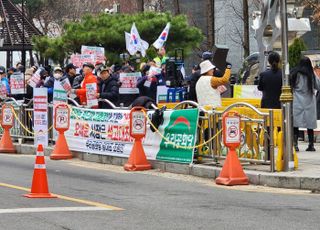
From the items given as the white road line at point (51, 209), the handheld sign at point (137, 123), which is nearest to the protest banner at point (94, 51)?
the handheld sign at point (137, 123)

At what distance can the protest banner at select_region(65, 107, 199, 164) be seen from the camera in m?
15.2

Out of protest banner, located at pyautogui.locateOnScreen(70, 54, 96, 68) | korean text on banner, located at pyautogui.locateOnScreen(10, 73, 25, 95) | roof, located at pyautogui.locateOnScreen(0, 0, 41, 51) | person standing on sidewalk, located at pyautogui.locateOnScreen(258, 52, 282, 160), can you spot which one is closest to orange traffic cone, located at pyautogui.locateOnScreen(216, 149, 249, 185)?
person standing on sidewalk, located at pyautogui.locateOnScreen(258, 52, 282, 160)

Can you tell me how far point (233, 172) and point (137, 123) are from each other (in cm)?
308

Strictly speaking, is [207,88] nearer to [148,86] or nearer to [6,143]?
[148,86]

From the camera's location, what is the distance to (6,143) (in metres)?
20.3

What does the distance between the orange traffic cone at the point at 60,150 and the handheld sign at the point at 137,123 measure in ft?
9.55

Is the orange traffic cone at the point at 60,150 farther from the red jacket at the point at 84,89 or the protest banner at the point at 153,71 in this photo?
the protest banner at the point at 153,71

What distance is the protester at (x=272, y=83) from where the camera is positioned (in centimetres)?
1572

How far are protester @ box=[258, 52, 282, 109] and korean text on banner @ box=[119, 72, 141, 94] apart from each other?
4258 millimetres

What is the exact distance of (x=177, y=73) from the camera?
2195 centimetres

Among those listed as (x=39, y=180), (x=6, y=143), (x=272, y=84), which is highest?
(x=272, y=84)

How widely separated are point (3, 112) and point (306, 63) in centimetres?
816

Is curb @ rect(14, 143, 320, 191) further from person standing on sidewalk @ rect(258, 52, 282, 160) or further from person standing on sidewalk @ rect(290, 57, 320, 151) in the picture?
person standing on sidewalk @ rect(290, 57, 320, 151)

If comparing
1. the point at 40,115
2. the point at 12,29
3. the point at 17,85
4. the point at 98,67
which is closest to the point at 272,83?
the point at 40,115
